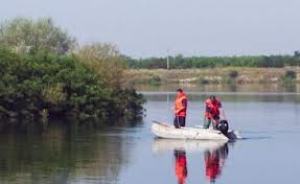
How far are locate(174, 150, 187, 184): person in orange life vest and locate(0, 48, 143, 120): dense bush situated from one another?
1901 centimetres

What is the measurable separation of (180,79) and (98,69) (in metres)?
97.4

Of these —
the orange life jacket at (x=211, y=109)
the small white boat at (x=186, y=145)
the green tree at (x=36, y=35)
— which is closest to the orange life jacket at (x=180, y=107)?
the orange life jacket at (x=211, y=109)

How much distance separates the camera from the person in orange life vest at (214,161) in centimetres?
2466

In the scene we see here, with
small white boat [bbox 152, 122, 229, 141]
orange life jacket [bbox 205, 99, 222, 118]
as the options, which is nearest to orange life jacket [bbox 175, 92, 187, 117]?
small white boat [bbox 152, 122, 229, 141]

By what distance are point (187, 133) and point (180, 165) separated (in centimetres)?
897

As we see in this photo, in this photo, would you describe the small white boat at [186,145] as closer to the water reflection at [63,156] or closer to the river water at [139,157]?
the river water at [139,157]

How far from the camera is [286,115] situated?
189ft

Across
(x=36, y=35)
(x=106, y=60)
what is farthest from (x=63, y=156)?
(x=36, y=35)

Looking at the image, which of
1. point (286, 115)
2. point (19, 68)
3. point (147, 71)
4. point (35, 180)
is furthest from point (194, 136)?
point (147, 71)

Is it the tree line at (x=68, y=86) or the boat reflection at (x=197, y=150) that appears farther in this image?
the tree line at (x=68, y=86)

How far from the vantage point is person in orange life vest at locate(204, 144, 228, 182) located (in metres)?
24.7

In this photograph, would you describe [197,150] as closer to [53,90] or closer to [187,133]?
[187,133]

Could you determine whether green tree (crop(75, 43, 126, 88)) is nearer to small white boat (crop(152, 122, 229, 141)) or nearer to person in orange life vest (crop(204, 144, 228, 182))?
small white boat (crop(152, 122, 229, 141))

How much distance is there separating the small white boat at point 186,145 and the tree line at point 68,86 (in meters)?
13.9
